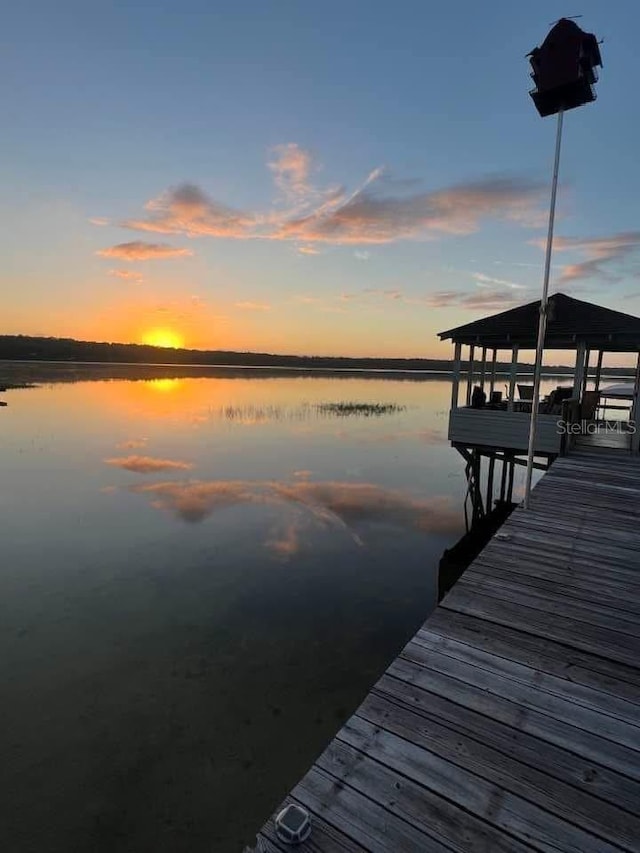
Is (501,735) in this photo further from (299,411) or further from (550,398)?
(299,411)

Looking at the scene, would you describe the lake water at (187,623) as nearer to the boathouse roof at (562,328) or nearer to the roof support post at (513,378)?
the roof support post at (513,378)

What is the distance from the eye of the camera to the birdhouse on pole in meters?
6.08

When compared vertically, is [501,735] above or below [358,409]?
above

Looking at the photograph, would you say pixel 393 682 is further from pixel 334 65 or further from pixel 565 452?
pixel 334 65

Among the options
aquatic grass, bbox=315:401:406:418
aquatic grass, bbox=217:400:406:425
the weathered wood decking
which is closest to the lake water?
the weathered wood decking

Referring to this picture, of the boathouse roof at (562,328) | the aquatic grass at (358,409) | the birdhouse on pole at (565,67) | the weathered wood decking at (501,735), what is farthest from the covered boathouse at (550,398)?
the aquatic grass at (358,409)

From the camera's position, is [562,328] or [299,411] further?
[299,411]

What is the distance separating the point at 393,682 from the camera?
3365 mm

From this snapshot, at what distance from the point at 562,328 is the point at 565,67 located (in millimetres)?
6065

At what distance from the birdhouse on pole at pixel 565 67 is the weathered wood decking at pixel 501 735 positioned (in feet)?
22.6

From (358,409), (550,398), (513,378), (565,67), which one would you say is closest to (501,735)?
(565,67)

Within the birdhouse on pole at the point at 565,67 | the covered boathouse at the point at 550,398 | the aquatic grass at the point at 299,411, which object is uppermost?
the birdhouse on pole at the point at 565,67

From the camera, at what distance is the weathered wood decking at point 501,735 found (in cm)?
222

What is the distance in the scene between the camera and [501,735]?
279cm
